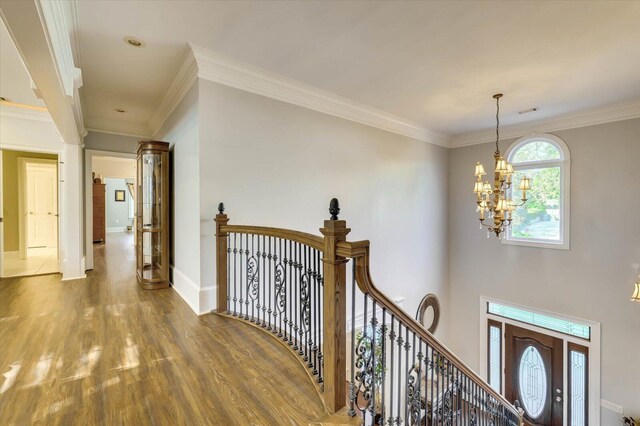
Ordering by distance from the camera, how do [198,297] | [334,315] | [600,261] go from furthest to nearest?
[600,261]
[198,297]
[334,315]

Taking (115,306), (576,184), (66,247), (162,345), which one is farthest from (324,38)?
(576,184)

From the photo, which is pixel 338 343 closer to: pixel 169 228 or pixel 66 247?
pixel 169 228

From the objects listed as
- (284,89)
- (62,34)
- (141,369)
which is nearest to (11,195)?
(62,34)

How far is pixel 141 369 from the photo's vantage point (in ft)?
6.57

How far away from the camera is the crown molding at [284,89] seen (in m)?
3.05

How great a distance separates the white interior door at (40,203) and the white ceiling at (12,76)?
2.51 metres

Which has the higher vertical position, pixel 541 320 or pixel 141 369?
pixel 141 369

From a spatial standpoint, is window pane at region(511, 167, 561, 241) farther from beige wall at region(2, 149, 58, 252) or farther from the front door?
beige wall at region(2, 149, 58, 252)

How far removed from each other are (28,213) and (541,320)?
10.5 meters

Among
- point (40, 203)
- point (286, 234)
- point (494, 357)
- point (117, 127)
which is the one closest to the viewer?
point (286, 234)

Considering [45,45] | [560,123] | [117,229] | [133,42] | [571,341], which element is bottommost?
[571,341]

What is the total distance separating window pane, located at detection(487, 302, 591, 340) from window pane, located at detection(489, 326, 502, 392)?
389 millimetres

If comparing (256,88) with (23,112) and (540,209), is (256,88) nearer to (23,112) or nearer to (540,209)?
(23,112)

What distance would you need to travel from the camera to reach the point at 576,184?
4.99 meters
